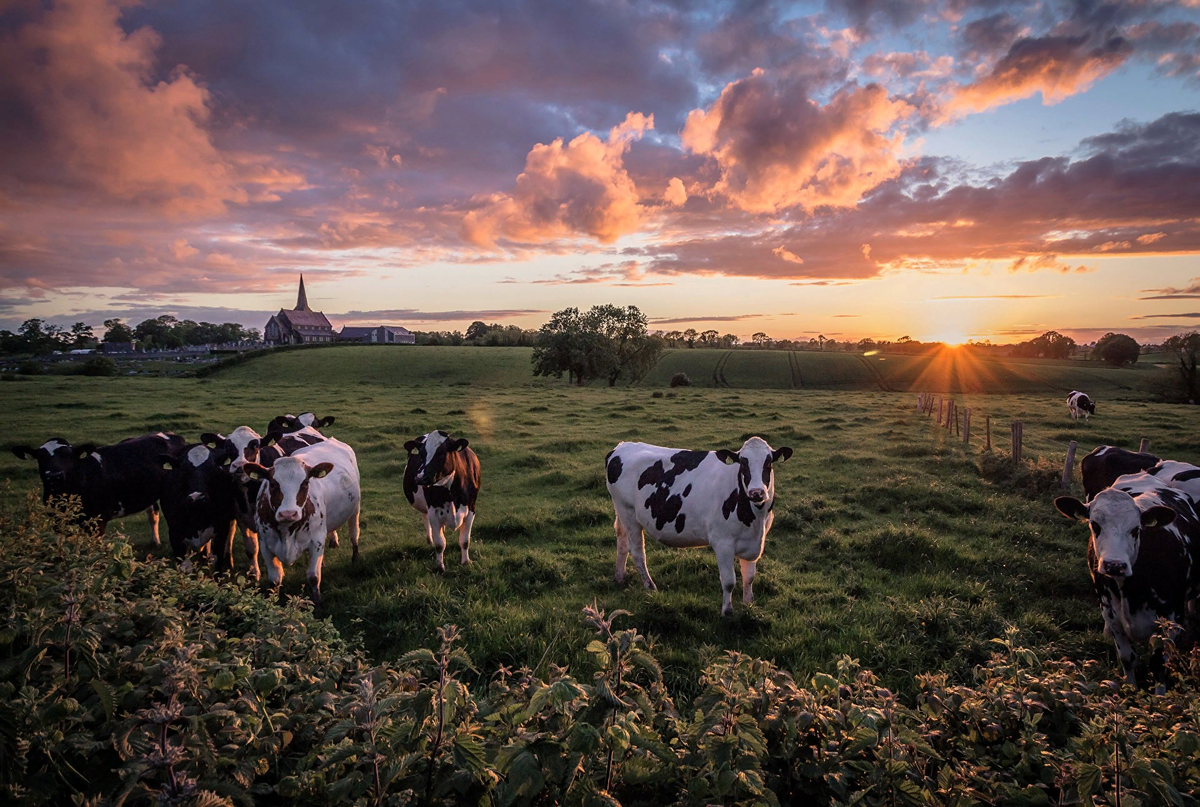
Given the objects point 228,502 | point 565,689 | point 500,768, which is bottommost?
point 228,502

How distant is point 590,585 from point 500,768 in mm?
5980

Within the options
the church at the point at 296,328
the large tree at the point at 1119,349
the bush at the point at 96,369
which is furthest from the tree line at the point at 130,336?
the large tree at the point at 1119,349

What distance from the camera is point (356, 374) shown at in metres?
61.1

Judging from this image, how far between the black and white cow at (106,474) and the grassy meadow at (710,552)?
950 millimetres

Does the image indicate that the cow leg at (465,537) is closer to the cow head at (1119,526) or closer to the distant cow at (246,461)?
the distant cow at (246,461)

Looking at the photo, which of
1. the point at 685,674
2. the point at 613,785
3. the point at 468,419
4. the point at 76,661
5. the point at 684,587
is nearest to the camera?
the point at 613,785

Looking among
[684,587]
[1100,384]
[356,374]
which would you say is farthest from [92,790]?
[1100,384]

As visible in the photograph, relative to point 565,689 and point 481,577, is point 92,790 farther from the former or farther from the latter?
point 481,577

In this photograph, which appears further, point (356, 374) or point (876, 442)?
point (356, 374)

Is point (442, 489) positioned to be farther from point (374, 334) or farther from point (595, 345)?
point (374, 334)

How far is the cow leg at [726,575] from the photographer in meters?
7.02

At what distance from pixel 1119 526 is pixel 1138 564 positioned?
423 millimetres

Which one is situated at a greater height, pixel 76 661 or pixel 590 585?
pixel 76 661

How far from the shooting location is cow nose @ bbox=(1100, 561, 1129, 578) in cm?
557
